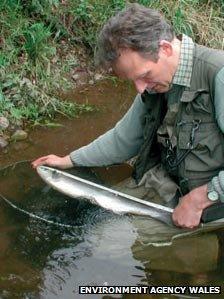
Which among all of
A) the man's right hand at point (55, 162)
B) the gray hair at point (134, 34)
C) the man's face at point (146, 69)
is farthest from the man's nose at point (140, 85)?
the man's right hand at point (55, 162)

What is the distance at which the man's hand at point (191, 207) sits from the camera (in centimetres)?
337

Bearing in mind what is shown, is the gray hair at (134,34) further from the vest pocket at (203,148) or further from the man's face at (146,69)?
the vest pocket at (203,148)

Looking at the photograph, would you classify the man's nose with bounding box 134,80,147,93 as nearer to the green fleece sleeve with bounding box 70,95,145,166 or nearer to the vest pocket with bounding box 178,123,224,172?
the vest pocket with bounding box 178,123,224,172

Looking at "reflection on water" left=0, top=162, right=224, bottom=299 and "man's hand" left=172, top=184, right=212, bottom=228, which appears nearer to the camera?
"man's hand" left=172, top=184, right=212, bottom=228

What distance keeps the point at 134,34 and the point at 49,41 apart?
3.21 meters

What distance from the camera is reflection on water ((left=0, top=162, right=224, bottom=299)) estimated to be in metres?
3.70

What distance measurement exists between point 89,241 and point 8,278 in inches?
24.0

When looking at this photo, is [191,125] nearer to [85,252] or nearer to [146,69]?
[146,69]

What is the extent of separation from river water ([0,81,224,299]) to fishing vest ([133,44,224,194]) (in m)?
0.48

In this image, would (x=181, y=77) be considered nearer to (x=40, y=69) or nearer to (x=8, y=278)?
(x=8, y=278)

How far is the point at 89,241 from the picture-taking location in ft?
13.0

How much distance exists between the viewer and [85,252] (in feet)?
12.8

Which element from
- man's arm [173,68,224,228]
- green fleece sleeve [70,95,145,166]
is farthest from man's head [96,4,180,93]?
green fleece sleeve [70,95,145,166]

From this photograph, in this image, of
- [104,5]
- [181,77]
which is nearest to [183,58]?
[181,77]
